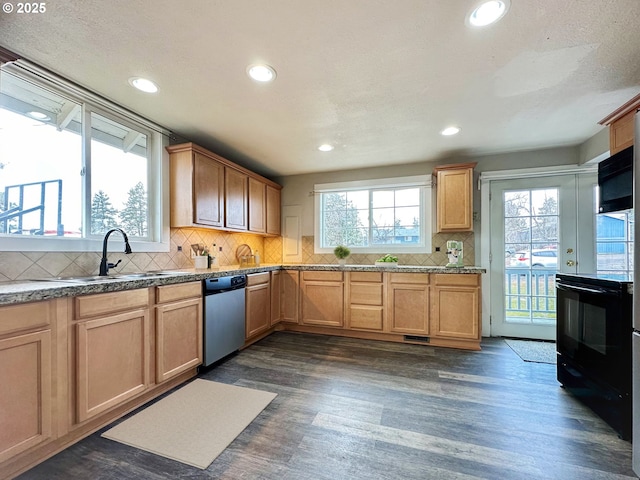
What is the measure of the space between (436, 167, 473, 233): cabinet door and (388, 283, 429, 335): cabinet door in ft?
3.02

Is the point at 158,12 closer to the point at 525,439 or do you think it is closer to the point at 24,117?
the point at 24,117

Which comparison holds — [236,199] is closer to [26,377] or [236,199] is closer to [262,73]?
[262,73]

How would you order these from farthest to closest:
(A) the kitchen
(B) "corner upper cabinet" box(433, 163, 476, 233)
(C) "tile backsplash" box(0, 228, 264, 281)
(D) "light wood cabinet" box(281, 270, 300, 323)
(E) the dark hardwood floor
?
1. (D) "light wood cabinet" box(281, 270, 300, 323)
2. (B) "corner upper cabinet" box(433, 163, 476, 233)
3. (C) "tile backsplash" box(0, 228, 264, 281)
4. (A) the kitchen
5. (E) the dark hardwood floor

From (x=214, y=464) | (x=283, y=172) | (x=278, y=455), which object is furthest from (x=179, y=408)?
(x=283, y=172)

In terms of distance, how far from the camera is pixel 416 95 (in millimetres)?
2225

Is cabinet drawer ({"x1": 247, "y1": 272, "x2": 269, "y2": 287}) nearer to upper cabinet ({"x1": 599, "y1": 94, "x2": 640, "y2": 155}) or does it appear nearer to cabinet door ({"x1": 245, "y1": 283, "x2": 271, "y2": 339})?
cabinet door ({"x1": 245, "y1": 283, "x2": 271, "y2": 339})

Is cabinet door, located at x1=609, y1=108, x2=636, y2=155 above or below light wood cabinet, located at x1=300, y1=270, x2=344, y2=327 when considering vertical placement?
above

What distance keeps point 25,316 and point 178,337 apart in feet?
3.44

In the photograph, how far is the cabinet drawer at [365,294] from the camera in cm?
354

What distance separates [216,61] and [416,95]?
4.98ft

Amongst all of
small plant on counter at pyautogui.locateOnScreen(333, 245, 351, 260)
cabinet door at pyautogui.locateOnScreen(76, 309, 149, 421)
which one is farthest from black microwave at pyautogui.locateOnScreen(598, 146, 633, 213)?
cabinet door at pyautogui.locateOnScreen(76, 309, 149, 421)

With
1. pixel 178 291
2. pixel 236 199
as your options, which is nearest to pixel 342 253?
pixel 236 199

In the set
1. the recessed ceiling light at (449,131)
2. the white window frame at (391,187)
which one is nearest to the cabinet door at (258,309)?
the white window frame at (391,187)

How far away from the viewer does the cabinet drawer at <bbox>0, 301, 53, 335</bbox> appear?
1.32 m
